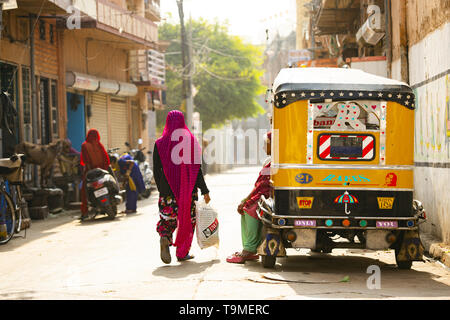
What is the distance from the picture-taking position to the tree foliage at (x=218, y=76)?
4456cm

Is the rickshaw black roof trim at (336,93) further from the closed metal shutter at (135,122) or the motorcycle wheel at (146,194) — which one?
the closed metal shutter at (135,122)

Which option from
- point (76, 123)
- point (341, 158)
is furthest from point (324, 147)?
point (76, 123)

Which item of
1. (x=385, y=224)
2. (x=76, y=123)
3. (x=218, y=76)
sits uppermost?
(x=218, y=76)

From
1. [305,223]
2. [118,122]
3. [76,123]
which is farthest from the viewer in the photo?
[118,122]

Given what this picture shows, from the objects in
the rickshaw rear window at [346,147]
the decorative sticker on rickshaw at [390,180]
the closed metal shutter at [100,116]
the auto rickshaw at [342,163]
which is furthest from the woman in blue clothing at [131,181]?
the decorative sticker on rickshaw at [390,180]

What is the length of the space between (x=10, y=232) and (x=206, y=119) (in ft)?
116

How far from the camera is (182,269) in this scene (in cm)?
820

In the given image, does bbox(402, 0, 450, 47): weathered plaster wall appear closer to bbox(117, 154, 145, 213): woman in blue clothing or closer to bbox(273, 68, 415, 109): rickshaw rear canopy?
bbox(273, 68, 415, 109): rickshaw rear canopy

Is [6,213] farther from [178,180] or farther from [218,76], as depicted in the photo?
[218,76]

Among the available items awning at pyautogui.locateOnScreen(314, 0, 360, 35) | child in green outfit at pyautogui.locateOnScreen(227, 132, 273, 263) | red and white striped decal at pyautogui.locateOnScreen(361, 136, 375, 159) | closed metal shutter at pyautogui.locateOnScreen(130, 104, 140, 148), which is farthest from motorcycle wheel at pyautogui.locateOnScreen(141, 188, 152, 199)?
red and white striped decal at pyautogui.locateOnScreen(361, 136, 375, 159)

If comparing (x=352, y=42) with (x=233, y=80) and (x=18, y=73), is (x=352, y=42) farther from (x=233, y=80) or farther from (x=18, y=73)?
(x=233, y=80)

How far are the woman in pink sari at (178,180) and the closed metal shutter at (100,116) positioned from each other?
14.0 metres

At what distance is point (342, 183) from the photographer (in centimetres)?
772

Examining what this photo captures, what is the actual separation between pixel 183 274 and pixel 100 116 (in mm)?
16564
